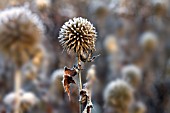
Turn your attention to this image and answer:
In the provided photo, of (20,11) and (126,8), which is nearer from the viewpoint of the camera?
(20,11)

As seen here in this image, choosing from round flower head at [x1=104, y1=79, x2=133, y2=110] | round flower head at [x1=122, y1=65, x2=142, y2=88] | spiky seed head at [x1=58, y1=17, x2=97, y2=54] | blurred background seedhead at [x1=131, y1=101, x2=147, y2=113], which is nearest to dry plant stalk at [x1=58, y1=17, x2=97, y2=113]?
spiky seed head at [x1=58, y1=17, x2=97, y2=54]

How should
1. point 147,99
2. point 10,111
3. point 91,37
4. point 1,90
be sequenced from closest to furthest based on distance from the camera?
point 91,37
point 10,111
point 1,90
point 147,99

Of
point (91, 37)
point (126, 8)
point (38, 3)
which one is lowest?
point (91, 37)

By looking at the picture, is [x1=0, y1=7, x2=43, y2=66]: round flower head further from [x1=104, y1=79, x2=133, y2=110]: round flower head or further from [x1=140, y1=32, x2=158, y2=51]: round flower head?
[x1=140, y1=32, x2=158, y2=51]: round flower head

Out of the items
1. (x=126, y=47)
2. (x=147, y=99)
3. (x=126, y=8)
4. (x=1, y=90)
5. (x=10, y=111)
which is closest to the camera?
(x=10, y=111)

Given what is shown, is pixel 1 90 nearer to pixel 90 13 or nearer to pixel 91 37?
pixel 90 13

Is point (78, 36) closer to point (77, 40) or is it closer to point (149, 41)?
point (77, 40)

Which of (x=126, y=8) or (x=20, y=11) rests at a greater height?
(x=126, y=8)

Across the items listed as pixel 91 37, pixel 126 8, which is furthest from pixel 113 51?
pixel 91 37
